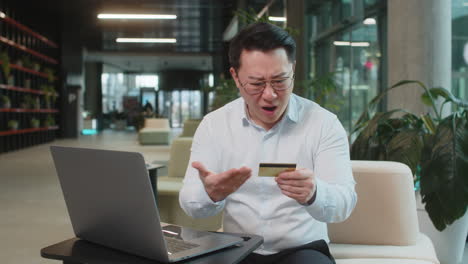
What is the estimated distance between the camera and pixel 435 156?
273 centimetres

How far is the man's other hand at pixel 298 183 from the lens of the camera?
4.16ft

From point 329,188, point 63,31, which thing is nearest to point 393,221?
point 329,188

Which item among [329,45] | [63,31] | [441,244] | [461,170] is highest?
[63,31]

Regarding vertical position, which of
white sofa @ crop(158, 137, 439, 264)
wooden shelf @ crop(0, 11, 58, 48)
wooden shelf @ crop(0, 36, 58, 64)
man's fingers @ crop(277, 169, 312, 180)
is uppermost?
wooden shelf @ crop(0, 11, 58, 48)

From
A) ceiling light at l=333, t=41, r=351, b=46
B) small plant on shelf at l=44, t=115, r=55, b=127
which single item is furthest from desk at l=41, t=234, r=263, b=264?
small plant on shelf at l=44, t=115, r=55, b=127

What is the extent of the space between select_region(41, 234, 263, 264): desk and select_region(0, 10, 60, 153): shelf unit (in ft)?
35.4

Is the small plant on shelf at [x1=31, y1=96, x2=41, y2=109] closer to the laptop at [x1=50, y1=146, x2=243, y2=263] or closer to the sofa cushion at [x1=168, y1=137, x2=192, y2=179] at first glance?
the sofa cushion at [x1=168, y1=137, x2=192, y2=179]

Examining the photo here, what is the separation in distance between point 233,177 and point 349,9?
7395 mm

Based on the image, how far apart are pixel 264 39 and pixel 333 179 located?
18.5 inches

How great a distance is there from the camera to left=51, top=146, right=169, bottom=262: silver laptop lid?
1215 mm

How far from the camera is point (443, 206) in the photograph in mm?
2688

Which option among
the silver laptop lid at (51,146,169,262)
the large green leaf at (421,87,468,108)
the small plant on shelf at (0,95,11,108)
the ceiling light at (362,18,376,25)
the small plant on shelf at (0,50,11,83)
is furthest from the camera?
the small plant on shelf at (0,95,11,108)

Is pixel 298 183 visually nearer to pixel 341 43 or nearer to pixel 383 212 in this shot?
pixel 383 212

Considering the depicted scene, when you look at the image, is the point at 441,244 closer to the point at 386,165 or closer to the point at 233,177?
the point at 386,165
